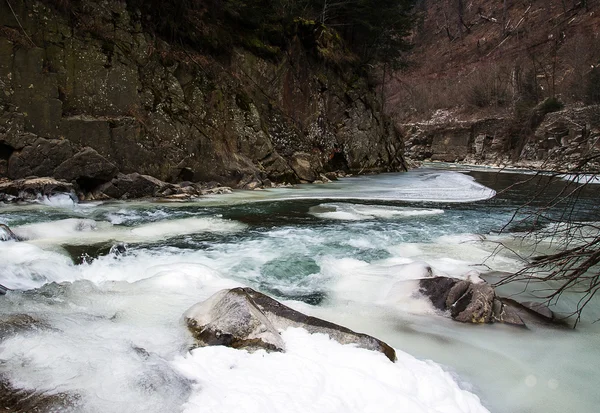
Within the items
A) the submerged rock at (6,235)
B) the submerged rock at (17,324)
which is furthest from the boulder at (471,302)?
the submerged rock at (6,235)

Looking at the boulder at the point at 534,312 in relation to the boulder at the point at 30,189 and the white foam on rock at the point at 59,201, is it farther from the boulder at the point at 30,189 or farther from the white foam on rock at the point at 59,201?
the boulder at the point at 30,189

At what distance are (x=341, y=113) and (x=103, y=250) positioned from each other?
1942 cm

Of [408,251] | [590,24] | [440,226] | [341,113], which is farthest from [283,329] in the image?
[590,24]

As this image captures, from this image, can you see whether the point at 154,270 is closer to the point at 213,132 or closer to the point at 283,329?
the point at 283,329

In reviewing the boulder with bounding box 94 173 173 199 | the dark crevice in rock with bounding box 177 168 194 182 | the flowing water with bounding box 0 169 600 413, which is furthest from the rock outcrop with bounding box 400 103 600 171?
the flowing water with bounding box 0 169 600 413

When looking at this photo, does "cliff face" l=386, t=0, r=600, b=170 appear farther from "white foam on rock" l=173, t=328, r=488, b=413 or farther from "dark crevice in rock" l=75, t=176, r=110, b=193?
"white foam on rock" l=173, t=328, r=488, b=413

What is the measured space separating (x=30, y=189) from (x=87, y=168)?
1.48 meters

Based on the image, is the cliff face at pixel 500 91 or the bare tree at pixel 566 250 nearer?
the bare tree at pixel 566 250

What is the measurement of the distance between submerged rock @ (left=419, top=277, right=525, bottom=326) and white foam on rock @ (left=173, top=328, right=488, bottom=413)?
1.10m

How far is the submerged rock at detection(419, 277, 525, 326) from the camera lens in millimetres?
4301

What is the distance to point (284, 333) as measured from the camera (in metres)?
3.54

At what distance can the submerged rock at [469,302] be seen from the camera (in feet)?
14.1

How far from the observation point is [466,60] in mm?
60969

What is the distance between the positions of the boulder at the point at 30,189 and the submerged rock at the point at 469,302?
934 centimetres
